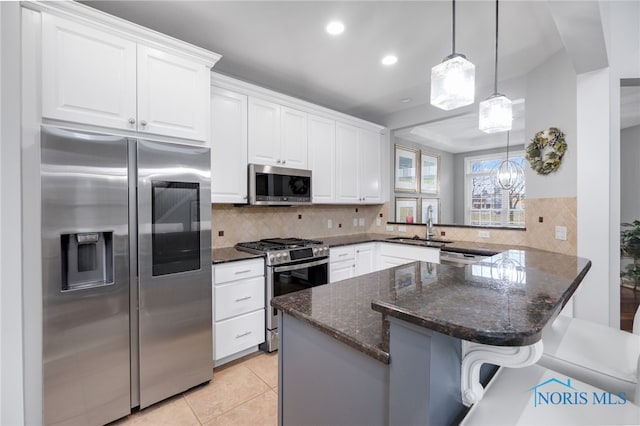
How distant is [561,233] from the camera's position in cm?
250

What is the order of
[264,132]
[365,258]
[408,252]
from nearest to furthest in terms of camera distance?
[264,132]
[408,252]
[365,258]

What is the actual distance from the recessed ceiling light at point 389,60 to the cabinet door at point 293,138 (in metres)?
1.00

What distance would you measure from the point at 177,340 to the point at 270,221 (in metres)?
1.65

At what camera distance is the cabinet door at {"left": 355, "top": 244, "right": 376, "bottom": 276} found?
11.5 feet

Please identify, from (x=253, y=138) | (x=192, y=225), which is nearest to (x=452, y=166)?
(x=253, y=138)

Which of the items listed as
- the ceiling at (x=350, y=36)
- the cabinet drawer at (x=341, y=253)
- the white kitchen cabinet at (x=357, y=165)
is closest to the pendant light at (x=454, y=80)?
the ceiling at (x=350, y=36)

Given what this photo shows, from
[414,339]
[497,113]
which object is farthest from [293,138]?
[414,339]

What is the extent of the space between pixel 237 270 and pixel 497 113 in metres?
2.13

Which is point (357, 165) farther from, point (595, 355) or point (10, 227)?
point (10, 227)

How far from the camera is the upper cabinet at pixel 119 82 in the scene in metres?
1.60

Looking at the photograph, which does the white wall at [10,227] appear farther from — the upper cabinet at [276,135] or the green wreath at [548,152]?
the green wreath at [548,152]

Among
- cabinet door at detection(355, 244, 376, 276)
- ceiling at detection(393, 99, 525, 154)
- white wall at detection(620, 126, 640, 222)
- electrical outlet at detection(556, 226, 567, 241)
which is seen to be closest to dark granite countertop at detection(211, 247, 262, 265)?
cabinet door at detection(355, 244, 376, 276)

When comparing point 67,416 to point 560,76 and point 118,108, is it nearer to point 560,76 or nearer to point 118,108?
point 118,108

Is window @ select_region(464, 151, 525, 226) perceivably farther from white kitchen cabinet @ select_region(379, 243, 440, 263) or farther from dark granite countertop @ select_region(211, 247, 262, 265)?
dark granite countertop @ select_region(211, 247, 262, 265)
